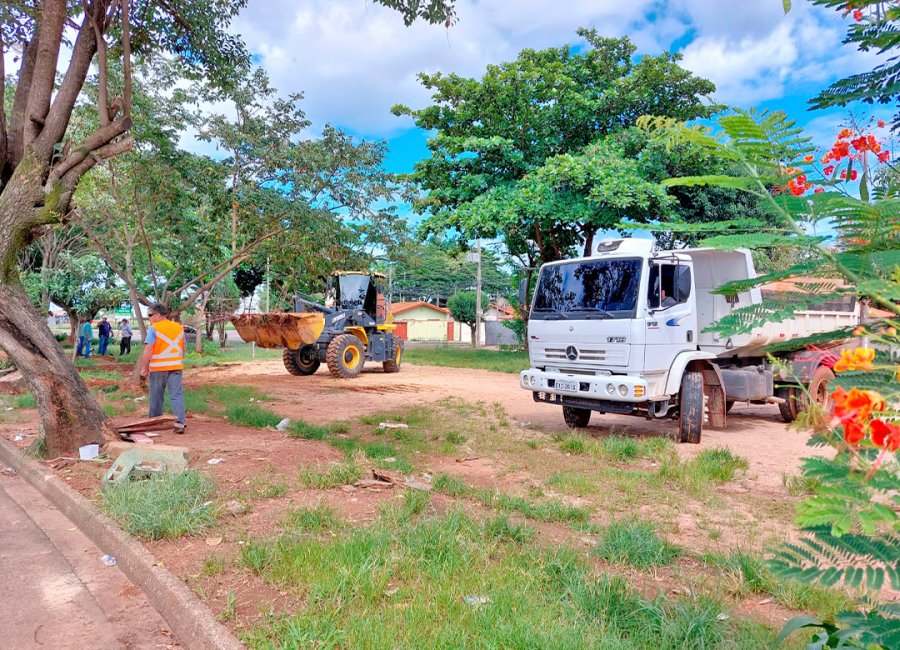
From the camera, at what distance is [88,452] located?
6.58 m

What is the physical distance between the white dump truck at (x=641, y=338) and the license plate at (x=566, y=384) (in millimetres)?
19

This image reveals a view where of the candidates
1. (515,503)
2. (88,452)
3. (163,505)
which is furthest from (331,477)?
(88,452)

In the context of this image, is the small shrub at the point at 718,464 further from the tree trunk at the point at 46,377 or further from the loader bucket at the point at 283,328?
the loader bucket at the point at 283,328

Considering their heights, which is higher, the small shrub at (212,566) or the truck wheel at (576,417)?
the truck wheel at (576,417)

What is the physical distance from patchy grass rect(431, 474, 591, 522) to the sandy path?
66.5 inches

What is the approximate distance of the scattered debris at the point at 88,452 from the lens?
6535 millimetres

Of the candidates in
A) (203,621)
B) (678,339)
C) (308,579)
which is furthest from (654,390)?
(203,621)

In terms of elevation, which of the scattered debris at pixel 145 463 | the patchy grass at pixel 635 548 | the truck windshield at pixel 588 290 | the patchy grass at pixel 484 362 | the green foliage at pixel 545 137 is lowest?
the patchy grass at pixel 635 548

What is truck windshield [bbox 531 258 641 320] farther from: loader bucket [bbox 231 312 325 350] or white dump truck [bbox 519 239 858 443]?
loader bucket [bbox 231 312 325 350]

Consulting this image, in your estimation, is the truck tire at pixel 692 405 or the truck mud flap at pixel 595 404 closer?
the truck mud flap at pixel 595 404

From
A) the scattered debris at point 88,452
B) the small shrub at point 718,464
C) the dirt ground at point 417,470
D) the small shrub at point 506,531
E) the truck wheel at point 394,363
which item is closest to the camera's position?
the dirt ground at point 417,470

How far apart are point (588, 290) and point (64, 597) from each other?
251 inches

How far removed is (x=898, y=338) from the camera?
1352 mm

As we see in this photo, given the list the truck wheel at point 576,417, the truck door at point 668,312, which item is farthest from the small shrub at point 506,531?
the truck wheel at point 576,417
